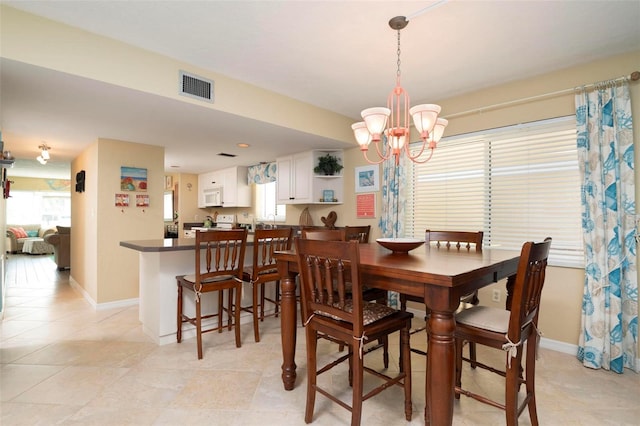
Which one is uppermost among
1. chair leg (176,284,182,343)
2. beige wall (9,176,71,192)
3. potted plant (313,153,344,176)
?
beige wall (9,176,71,192)

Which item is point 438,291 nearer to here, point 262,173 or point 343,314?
point 343,314

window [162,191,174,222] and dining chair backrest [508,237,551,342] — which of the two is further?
window [162,191,174,222]

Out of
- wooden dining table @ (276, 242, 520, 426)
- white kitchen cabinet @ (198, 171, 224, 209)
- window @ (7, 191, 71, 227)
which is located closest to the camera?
wooden dining table @ (276, 242, 520, 426)

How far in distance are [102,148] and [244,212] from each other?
3027mm

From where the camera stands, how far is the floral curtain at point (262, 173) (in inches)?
215

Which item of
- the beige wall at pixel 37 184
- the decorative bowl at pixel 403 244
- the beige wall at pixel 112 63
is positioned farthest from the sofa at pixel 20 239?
the decorative bowl at pixel 403 244

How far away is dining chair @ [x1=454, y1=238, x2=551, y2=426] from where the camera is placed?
4.52 ft

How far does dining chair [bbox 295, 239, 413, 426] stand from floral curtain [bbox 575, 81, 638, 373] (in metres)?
1.81

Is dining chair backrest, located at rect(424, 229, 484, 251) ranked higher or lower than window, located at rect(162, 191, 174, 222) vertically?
lower

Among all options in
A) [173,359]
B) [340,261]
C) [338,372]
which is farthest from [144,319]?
[340,261]

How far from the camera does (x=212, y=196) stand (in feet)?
21.9

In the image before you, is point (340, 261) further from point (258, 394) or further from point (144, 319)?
point (144, 319)

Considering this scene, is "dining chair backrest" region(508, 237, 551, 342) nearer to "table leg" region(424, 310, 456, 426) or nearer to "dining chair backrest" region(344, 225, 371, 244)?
"table leg" region(424, 310, 456, 426)

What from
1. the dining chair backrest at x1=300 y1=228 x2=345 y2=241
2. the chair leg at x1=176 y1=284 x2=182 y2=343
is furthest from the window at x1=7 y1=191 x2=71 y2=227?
the dining chair backrest at x1=300 y1=228 x2=345 y2=241
